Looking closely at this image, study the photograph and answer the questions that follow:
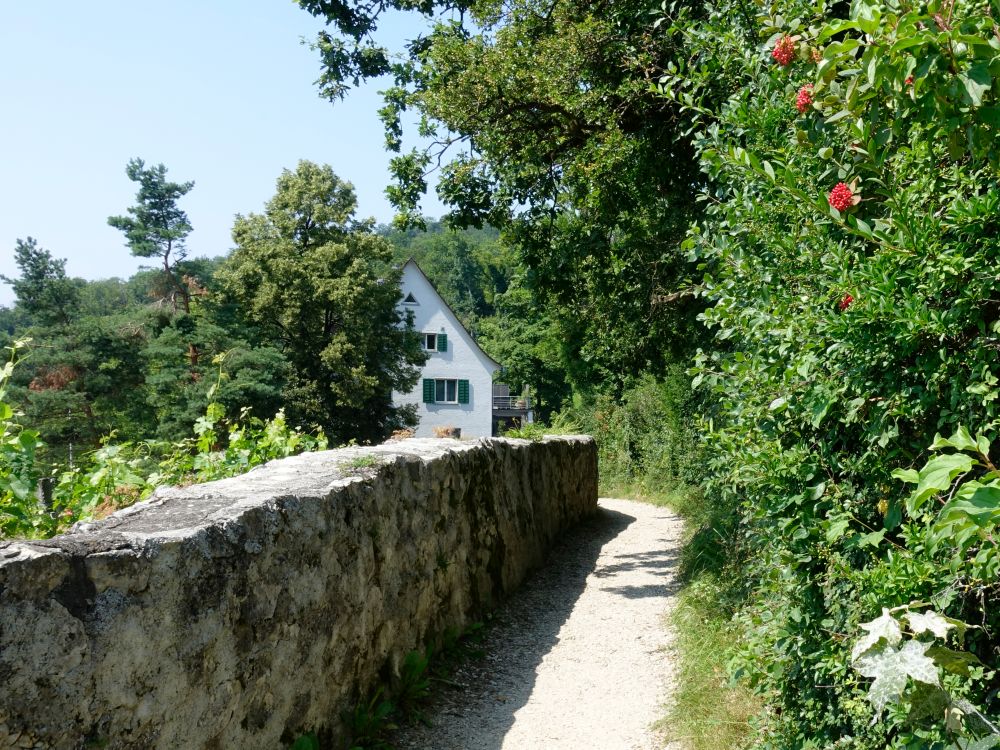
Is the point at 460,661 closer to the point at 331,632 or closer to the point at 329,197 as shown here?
the point at 331,632

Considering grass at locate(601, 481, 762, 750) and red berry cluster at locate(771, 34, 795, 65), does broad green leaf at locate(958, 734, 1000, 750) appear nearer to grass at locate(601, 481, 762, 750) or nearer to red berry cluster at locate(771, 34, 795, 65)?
grass at locate(601, 481, 762, 750)

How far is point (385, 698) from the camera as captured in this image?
17.1ft

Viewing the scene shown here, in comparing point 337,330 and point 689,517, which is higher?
point 337,330

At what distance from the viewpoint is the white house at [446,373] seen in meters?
45.0

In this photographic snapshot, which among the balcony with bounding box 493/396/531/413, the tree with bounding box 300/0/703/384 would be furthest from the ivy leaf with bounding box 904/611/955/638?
the balcony with bounding box 493/396/531/413

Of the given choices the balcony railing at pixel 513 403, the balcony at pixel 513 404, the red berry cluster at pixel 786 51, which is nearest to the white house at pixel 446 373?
the balcony railing at pixel 513 403

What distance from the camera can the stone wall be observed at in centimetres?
268

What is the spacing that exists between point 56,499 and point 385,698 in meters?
2.34

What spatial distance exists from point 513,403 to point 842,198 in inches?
2449

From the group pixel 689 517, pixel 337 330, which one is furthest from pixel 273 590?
pixel 337 330

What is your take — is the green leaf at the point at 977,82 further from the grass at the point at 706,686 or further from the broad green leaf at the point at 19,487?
the broad green leaf at the point at 19,487

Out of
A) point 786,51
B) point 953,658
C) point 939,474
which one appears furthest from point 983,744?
point 786,51

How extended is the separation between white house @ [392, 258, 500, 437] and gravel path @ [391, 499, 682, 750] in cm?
3420

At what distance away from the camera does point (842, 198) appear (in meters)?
2.80
